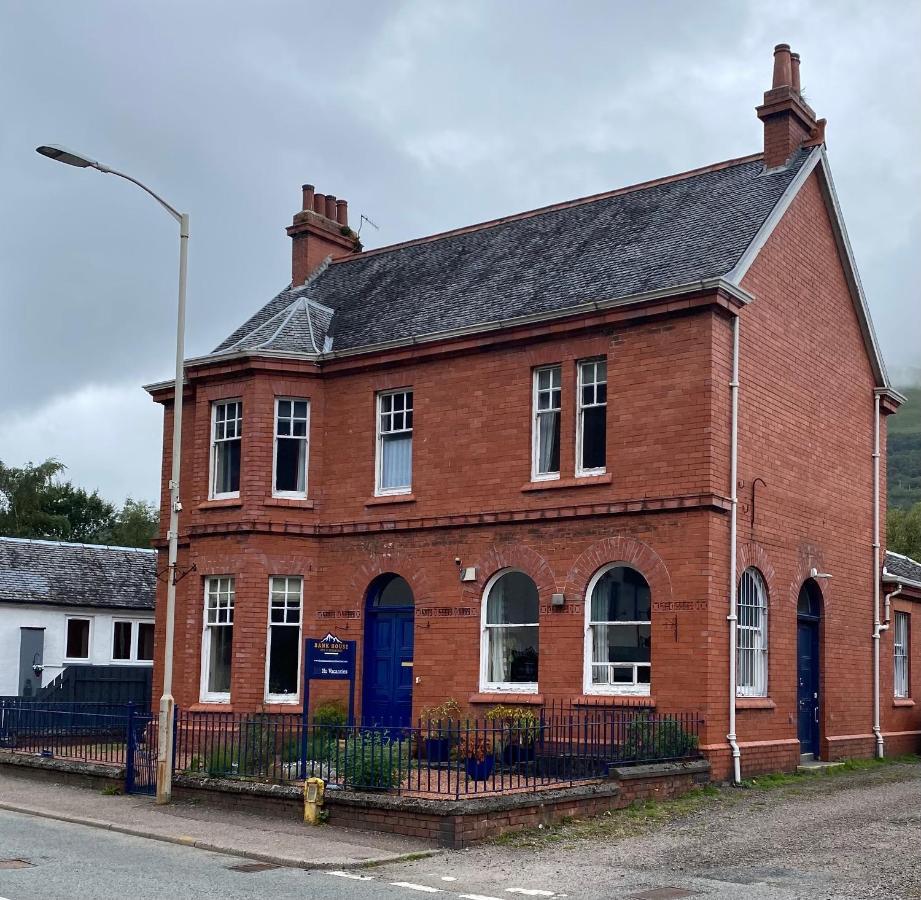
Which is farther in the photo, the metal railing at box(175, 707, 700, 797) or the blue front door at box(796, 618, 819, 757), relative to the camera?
the blue front door at box(796, 618, 819, 757)

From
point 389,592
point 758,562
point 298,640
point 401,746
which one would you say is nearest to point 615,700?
point 758,562

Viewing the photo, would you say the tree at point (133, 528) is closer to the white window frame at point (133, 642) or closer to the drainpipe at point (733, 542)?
the white window frame at point (133, 642)

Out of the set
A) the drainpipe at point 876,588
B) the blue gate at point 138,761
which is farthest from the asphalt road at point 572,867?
the drainpipe at point 876,588

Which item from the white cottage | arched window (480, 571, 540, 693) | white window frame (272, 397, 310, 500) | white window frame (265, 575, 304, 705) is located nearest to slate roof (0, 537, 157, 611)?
the white cottage

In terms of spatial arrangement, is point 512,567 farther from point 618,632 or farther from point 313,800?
point 313,800

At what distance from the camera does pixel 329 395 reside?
24.5m

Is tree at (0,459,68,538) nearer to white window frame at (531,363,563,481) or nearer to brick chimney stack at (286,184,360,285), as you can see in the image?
brick chimney stack at (286,184,360,285)

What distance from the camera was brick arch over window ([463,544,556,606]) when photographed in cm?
2092

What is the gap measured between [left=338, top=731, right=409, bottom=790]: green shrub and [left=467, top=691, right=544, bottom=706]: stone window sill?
540 centimetres

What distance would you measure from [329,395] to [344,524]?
2.60m

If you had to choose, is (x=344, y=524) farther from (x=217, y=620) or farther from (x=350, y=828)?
(x=350, y=828)

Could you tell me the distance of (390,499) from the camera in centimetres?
2325

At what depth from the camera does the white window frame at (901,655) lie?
26.6 metres

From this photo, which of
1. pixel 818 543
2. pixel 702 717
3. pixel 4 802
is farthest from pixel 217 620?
pixel 818 543
